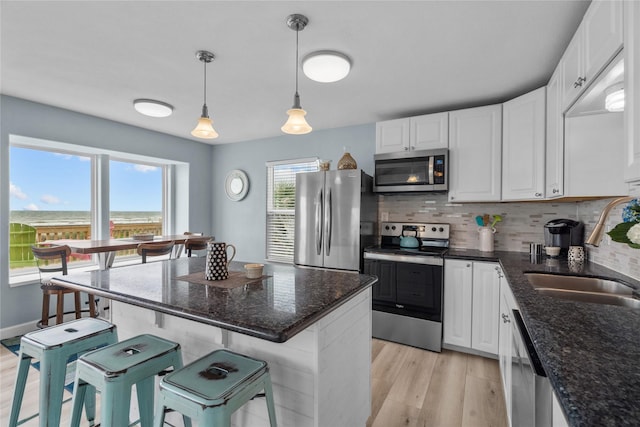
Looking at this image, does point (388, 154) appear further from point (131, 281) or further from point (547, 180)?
point (131, 281)

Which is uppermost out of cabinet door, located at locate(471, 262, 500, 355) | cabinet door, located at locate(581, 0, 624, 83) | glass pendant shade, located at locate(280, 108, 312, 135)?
cabinet door, located at locate(581, 0, 624, 83)

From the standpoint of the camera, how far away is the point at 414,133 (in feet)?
10.5

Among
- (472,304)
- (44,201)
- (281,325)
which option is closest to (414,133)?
(472,304)

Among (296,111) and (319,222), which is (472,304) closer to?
(319,222)

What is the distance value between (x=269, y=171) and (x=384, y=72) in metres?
2.60

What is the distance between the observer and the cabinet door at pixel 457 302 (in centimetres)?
273

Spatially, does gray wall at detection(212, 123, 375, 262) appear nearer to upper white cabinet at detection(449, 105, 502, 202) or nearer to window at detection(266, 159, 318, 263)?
window at detection(266, 159, 318, 263)

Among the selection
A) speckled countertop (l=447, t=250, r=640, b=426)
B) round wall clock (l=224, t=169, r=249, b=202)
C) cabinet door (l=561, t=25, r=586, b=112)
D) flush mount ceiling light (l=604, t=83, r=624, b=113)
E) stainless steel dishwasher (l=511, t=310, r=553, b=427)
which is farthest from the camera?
round wall clock (l=224, t=169, r=249, b=202)

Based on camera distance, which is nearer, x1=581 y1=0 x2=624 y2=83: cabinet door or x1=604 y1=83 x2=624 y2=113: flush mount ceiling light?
x1=581 y1=0 x2=624 y2=83: cabinet door

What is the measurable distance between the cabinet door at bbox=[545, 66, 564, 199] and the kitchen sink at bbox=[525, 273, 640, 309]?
0.60 meters

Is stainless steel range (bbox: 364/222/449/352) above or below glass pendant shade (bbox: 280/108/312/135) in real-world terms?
below

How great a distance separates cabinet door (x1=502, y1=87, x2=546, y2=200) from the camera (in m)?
2.44

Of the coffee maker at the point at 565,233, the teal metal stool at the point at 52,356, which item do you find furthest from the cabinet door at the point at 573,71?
the teal metal stool at the point at 52,356

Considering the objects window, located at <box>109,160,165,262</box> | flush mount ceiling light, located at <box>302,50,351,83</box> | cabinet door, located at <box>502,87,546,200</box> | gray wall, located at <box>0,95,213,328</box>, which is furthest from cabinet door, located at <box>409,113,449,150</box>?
window, located at <box>109,160,165,262</box>
